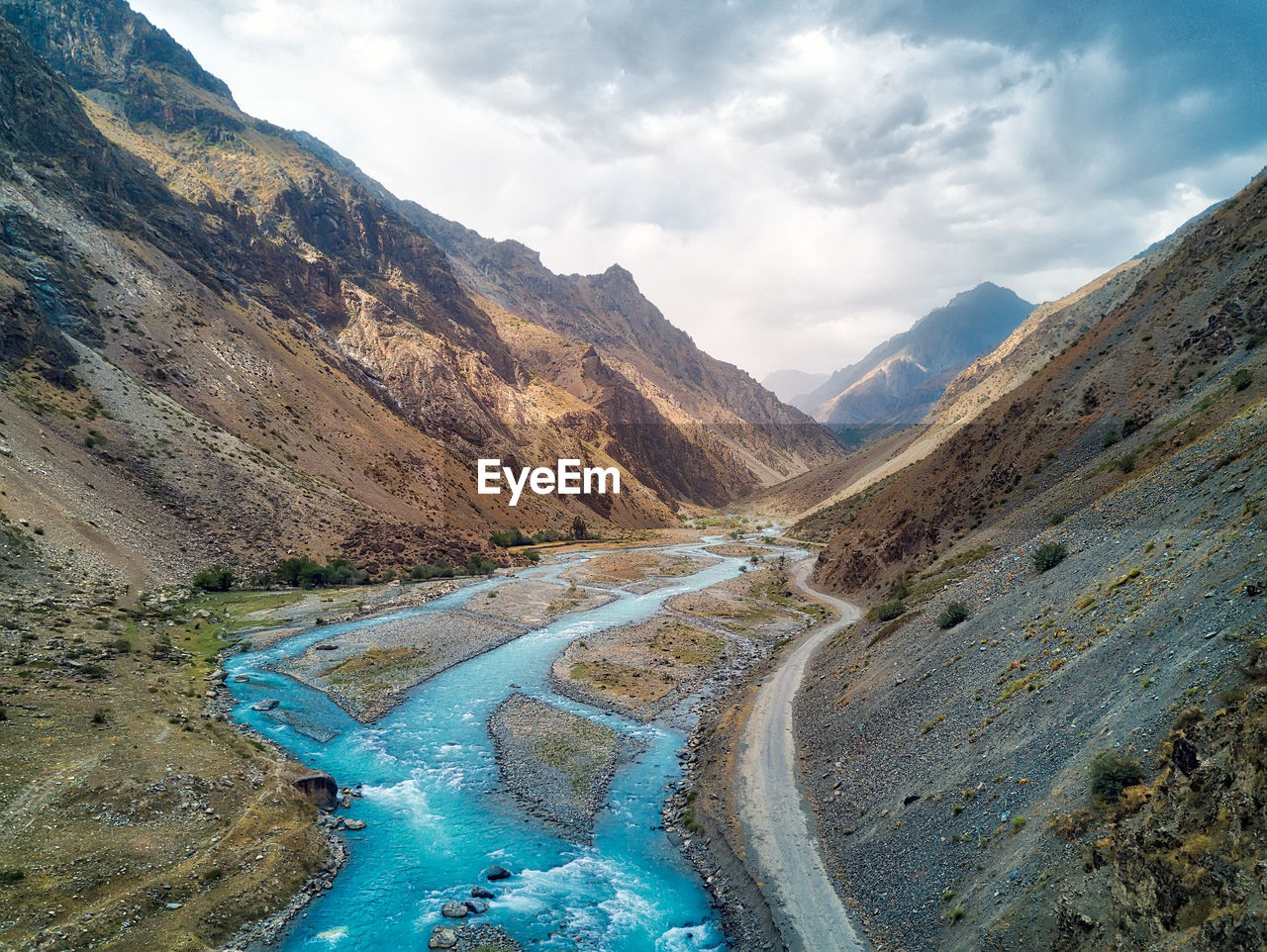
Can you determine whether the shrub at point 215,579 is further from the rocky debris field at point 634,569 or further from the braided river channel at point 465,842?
the rocky debris field at point 634,569

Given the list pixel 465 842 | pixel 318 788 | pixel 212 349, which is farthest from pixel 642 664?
pixel 212 349

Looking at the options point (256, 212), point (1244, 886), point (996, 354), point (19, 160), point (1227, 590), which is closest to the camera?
point (1244, 886)

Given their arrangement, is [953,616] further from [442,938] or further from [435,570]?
[435,570]

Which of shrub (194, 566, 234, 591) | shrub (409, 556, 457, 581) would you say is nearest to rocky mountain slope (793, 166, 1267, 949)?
shrub (194, 566, 234, 591)

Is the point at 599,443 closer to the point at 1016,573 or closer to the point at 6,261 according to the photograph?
the point at 6,261

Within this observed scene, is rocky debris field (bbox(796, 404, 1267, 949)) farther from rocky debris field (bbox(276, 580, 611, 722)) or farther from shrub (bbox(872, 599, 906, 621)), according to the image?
rocky debris field (bbox(276, 580, 611, 722))

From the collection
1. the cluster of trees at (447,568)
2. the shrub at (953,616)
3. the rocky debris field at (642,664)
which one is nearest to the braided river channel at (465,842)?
the rocky debris field at (642,664)

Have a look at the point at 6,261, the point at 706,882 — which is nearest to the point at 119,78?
the point at 6,261
